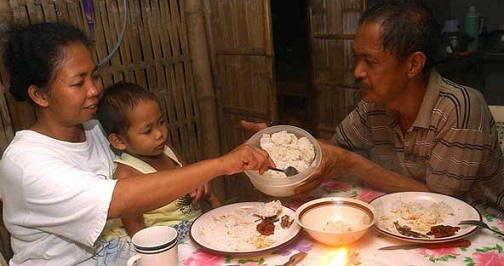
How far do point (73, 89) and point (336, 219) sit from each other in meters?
1.03

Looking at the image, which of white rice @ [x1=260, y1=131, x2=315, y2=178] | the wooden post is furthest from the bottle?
white rice @ [x1=260, y1=131, x2=315, y2=178]

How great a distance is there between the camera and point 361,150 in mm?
2061

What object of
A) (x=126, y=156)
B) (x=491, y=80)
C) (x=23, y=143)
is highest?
(x=23, y=143)

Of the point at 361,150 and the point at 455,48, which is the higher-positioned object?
the point at 455,48

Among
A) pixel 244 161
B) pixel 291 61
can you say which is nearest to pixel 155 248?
pixel 244 161

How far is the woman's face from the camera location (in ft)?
4.87

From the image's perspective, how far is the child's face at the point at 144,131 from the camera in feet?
5.78

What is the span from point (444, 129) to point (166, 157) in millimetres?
1206

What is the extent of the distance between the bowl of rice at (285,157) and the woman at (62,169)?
2.5 inches

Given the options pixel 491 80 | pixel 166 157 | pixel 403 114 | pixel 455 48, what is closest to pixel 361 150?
pixel 403 114

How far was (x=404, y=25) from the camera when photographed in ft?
5.04

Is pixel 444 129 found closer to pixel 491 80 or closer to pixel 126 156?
pixel 126 156

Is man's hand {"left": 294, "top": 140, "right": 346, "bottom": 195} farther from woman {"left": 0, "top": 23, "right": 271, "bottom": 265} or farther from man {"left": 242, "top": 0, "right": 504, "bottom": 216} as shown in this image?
woman {"left": 0, "top": 23, "right": 271, "bottom": 265}

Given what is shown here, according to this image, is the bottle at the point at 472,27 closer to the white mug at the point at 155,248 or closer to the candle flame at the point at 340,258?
the candle flame at the point at 340,258
